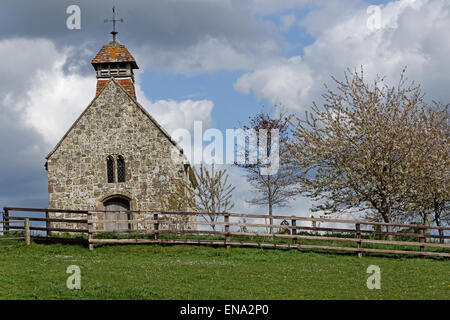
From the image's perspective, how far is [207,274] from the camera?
17.0 metres

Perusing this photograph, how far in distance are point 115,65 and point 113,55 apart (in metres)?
0.63

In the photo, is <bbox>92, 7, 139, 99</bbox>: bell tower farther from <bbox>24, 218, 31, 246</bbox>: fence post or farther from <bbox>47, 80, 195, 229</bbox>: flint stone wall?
<bbox>24, 218, 31, 246</bbox>: fence post

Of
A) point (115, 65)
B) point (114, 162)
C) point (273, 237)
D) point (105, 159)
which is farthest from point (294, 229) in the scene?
point (115, 65)

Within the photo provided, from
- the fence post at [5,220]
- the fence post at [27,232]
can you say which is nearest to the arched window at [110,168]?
the fence post at [5,220]

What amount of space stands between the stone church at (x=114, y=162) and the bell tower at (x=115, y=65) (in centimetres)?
396

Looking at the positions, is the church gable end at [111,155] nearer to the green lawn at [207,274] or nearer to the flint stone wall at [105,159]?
the flint stone wall at [105,159]

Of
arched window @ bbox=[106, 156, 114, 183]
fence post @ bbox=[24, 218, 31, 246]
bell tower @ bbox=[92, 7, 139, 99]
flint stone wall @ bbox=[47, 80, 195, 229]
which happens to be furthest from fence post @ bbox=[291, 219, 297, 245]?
bell tower @ bbox=[92, 7, 139, 99]

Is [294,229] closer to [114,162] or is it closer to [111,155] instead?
[114,162]

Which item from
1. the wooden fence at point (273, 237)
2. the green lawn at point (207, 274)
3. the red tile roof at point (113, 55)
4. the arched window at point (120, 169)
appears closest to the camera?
the green lawn at point (207, 274)

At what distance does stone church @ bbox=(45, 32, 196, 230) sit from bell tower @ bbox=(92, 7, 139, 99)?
3965 millimetres

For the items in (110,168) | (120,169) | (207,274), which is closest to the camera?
(207,274)

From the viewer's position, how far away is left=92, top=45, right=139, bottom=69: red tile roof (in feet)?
115

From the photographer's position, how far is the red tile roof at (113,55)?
35.2m

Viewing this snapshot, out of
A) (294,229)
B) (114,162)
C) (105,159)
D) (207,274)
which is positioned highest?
(105,159)
